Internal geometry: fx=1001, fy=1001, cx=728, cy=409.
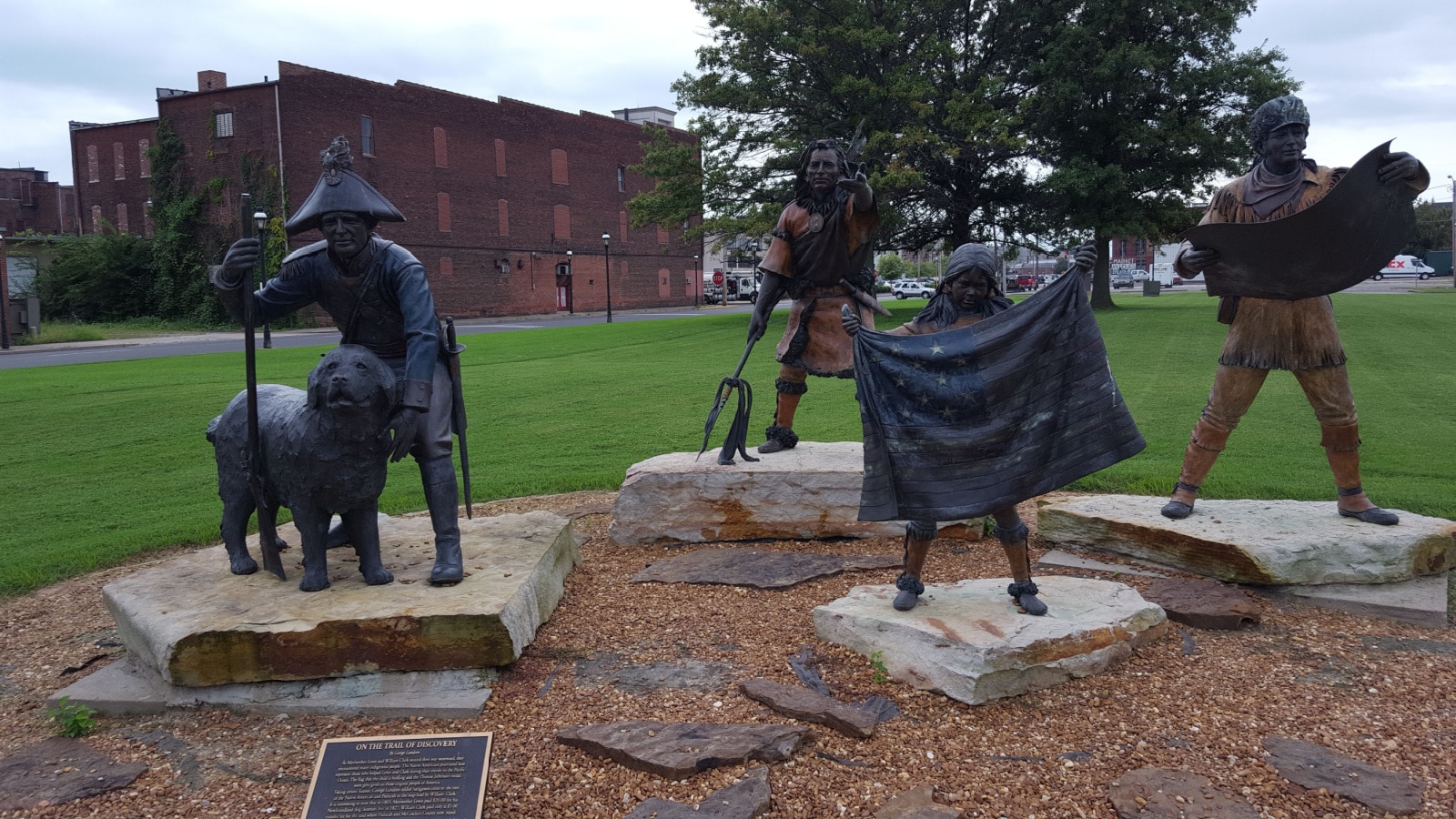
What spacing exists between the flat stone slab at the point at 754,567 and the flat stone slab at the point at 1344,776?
2669mm

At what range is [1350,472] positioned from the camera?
231 inches

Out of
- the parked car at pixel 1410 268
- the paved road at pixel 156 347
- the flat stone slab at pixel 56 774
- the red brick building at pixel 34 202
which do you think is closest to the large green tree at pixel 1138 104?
the paved road at pixel 156 347

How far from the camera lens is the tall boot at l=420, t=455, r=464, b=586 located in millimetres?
4852

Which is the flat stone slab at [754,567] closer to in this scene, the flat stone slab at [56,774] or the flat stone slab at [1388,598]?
the flat stone slab at [1388,598]

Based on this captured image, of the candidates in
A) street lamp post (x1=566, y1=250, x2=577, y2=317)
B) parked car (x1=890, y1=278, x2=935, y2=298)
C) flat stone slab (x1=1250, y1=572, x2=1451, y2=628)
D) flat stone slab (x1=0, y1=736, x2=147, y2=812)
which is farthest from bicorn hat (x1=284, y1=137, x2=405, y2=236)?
parked car (x1=890, y1=278, x2=935, y2=298)

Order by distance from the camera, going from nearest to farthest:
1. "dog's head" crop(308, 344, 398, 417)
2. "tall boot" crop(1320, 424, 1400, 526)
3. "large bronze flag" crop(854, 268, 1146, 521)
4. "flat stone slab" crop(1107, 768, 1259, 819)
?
"flat stone slab" crop(1107, 768, 1259, 819), "dog's head" crop(308, 344, 398, 417), "large bronze flag" crop(854, 268, 1146, 521), "tall boot" crop(1320, 424, 1400, 526)

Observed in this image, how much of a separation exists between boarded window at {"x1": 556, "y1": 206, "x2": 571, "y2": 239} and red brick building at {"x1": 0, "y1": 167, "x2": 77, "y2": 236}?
26313mm

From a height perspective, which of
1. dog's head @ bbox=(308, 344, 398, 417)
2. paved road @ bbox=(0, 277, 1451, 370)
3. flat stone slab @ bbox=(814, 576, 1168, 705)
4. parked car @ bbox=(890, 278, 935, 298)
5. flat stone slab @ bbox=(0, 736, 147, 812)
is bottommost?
flat stone slab @ bbox=(0, 736, 147, 812)

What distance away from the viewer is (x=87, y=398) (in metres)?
15.0

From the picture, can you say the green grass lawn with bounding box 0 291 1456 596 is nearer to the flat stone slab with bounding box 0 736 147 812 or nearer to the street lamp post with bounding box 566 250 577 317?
the flat stone slab with bounding box 0 736 147 812

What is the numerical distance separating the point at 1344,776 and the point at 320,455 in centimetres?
426

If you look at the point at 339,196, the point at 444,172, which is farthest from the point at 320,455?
the point at 444,172

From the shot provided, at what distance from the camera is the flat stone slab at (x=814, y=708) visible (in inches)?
154

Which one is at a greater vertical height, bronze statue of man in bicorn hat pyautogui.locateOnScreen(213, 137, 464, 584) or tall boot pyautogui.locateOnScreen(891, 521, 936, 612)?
bronze statue of man in bicorn hat pyautogui.locateOnScreen(213, 137, 464, 584)
